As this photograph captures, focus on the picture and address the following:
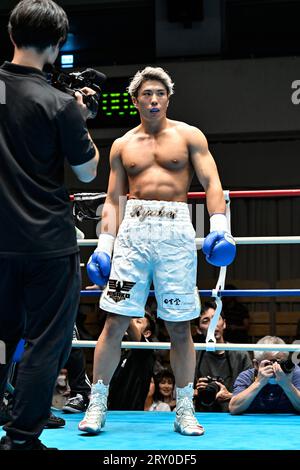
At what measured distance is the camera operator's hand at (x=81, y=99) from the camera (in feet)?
4.97

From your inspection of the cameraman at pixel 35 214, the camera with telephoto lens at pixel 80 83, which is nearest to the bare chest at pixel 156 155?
the camera with telephoto lens at pixel 80 83

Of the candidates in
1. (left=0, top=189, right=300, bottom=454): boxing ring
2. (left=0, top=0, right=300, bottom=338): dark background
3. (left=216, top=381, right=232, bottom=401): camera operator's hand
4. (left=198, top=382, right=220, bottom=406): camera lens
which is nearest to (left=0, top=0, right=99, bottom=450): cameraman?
(left=0, top=189, right=300, bottom=454): boxing ring

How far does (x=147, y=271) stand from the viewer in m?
2.11

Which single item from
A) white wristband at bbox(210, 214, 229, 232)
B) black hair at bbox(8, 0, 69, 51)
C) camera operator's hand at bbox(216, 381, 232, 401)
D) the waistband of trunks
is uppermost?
black hair at bbox(8, 0, 69, 51)

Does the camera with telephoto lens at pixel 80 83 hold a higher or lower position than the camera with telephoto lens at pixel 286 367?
higher

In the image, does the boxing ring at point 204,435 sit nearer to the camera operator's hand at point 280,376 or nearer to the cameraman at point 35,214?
the camera operator's hand at point 280,376

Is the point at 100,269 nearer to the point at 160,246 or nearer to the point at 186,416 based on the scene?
the point at 160,246

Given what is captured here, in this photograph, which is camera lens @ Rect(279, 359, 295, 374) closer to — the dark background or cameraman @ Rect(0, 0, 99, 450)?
cameraman @ Rect(0, 0, 99, 450)

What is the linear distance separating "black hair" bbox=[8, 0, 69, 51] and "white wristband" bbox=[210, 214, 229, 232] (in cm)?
84

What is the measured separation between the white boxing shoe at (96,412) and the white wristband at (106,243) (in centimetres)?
42

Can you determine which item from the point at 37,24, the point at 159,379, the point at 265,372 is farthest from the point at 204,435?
the point at 159,379

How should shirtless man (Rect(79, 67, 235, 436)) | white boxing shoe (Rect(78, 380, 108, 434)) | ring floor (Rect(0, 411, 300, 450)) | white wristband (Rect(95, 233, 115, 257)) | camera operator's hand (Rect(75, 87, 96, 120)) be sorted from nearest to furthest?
camera operator's hand (Rect(75, 87, 96, 120)), ring floor (Rect(0, 411, 300, 450)), white boxing shoe (Rect(78, 380, 108, 434)), shirtless man (Rect(79, 67, 235, 436)), white wristband (Rect(95, 233, 115, 257))

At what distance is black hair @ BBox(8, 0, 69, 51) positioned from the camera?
1.43m
